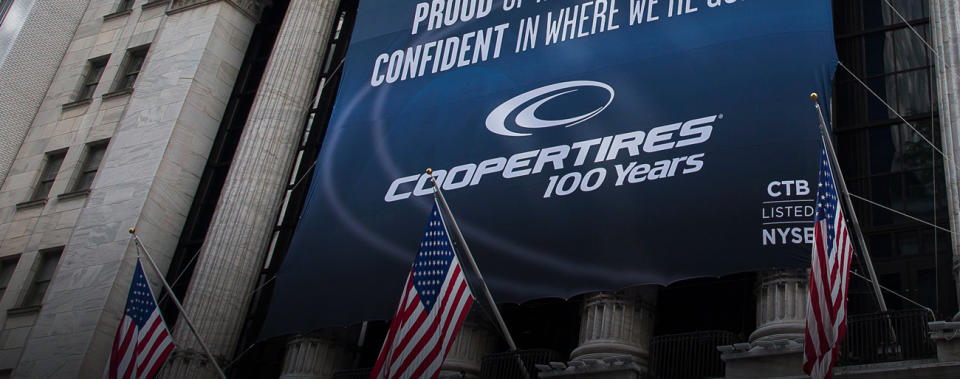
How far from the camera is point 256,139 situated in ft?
109

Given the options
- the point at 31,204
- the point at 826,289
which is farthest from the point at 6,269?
the point at 826,289

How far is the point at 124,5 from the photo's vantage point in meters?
42.1

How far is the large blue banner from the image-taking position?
77.3 ft

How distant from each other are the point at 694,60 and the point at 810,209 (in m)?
5.08

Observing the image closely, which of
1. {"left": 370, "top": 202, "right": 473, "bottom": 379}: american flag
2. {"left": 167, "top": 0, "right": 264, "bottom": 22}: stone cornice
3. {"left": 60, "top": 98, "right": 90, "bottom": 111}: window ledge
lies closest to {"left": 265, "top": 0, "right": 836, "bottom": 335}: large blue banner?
{"left": 370, "top": 202, "right": 473, "bottom": 379}: american flag

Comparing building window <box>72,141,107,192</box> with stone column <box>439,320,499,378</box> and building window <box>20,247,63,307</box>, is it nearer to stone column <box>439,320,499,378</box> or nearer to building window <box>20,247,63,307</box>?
building window <box>20,247,63,307</box>

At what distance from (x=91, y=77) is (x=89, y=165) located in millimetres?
4600

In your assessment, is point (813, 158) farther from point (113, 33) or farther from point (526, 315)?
point (113, 33)

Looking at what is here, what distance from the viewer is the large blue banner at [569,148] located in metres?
23.6

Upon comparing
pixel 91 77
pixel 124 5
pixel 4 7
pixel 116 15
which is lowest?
pixel 91 77

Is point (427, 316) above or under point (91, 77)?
under

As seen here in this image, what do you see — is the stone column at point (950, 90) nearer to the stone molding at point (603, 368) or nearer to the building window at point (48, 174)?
the stone molding at point (603, 368)

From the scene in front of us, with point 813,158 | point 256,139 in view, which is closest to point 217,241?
point 256,139

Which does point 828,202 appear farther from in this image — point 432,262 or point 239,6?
point 239,6
